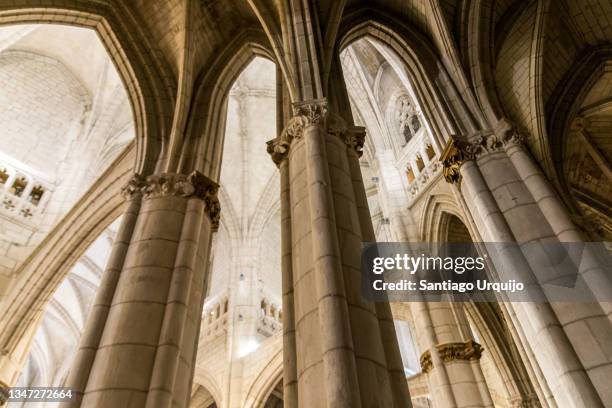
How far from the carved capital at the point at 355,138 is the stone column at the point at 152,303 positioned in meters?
2.13

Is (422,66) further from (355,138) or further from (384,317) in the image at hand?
(384,317)

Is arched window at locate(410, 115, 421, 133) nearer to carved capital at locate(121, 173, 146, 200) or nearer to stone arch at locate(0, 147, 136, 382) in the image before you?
stone arch at locate(0, 147, 136, 382)

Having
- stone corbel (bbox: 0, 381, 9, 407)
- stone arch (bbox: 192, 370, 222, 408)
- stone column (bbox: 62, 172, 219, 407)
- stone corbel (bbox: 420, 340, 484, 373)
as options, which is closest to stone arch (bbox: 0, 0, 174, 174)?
stone column (bbox: 62, 172, 219, 407)

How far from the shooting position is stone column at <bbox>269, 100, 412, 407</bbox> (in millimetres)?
3152

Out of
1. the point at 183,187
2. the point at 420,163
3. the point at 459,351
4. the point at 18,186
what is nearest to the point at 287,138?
the point at 183,187

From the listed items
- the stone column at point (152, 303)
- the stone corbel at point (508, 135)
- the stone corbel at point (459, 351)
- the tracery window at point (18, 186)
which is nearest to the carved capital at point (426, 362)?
the stone corbel at point (459, 351)

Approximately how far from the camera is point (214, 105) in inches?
305

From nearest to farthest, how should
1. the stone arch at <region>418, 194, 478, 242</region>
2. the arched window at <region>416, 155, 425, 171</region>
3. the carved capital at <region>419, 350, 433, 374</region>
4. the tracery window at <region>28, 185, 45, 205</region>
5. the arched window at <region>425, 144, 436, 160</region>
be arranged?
the carved capital at <region>419, 350, 433, 374</region> < the stone arch at <region>418, 194, 478, 242</region> < the arched window at <region>425, 144, 436, 160</region> < the arched window at <region>416, 155, 425, 171</region> < the tracery window at <region>28, 185, 45, 205</region>

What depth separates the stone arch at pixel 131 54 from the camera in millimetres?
7249

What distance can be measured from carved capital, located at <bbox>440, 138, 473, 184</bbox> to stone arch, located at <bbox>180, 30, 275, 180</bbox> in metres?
3.42

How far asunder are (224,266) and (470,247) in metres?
8.67

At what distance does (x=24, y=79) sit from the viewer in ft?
48.1

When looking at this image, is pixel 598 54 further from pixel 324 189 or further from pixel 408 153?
pixel 324 189

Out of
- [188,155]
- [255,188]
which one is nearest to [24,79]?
[255,188]
